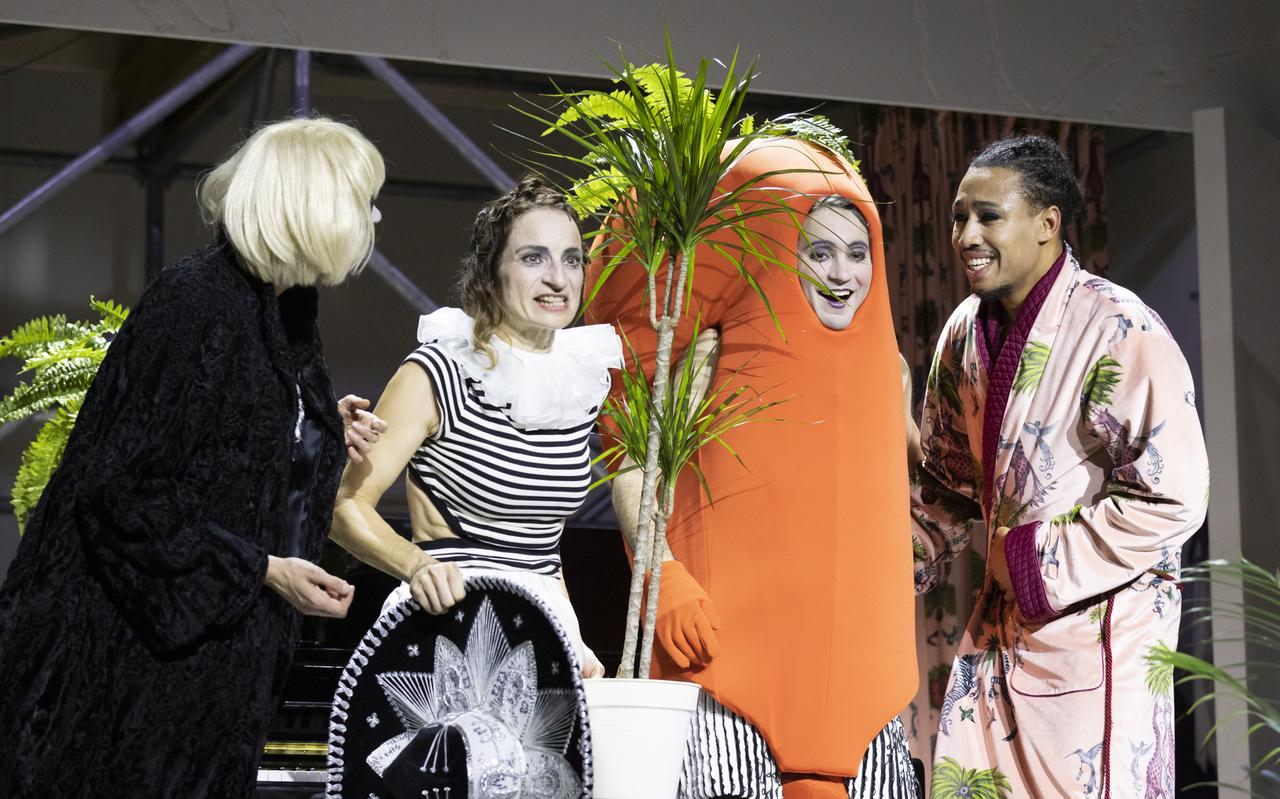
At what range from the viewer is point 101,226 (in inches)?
223

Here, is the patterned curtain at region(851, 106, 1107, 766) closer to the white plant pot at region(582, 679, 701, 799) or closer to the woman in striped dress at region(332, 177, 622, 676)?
the woman in striped dress at region(332, 177, 622, 676)

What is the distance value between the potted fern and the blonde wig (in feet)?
1.37

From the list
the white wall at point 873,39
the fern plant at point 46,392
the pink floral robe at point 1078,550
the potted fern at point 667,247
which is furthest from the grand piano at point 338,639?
the pink floral robe at point 1078,550

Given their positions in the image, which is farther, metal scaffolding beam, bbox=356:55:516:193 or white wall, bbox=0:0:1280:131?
metal scaffolding beam, bbox=356:55:516:193

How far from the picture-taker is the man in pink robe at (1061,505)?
242 centimetres

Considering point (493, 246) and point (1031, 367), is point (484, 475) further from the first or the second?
point (1031, 367)

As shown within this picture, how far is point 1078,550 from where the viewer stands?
7.92 ft

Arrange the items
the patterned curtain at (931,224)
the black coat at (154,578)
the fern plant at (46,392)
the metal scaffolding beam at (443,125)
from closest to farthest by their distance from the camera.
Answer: the black coat at (154,578)
the fern plant at (46,392)
the metal scaffolding beam at (443,125)
the patterned curtain at (931,224)

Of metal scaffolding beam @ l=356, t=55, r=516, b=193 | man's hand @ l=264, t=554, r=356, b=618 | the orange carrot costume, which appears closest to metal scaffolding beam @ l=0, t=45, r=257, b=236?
metal scaffolding beam @ l=356, t=55, r=516, b=193

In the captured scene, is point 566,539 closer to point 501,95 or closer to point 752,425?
point 501,95

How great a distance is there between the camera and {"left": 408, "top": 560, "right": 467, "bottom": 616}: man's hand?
6.49ft

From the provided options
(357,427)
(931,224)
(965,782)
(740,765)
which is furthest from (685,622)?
(931,224)

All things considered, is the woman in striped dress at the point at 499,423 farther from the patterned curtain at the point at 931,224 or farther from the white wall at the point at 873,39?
the patterned curtain at the point at 931,224

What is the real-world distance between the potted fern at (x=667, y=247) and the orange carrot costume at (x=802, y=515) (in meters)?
0.03
